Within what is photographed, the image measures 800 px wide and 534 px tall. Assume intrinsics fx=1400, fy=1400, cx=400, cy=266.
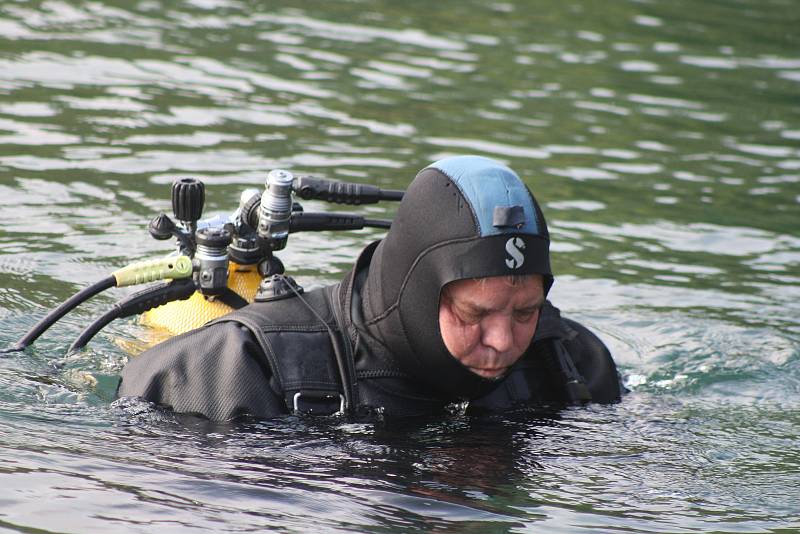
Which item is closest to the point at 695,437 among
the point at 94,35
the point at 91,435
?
the point at 91,435

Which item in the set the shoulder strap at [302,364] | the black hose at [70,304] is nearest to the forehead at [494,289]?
the shoulder strap at [302,364]

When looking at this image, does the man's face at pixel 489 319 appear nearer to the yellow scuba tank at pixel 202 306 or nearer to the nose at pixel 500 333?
the nose at pixel 500 333

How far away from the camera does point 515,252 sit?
4.10 metres

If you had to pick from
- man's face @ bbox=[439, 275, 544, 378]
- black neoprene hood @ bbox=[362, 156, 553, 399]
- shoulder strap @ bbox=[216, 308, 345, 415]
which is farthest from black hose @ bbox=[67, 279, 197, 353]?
man's face @ bbox=[439, 275, 544, 378]

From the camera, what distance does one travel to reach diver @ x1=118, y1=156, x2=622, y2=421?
4.12 meters

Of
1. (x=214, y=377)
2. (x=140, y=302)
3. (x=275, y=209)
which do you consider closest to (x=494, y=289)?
(x=214, y=377)

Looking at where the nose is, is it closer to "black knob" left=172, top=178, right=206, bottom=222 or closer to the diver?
the diver

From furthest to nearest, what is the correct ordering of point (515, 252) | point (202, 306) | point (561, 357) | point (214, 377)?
1. point (202, 306)
2. point (561, 357)
3. point (214, 377)
4. point (515, 252)

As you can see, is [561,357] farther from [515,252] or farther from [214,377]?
[214,377]

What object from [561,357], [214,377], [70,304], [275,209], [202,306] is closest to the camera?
[214,377]

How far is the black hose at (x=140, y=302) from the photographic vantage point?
4.69 metres

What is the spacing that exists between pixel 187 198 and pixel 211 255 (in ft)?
0.78

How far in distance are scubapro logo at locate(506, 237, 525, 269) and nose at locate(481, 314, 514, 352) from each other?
0.16 metres

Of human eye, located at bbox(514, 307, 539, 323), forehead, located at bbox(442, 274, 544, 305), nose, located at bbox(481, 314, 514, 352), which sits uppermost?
forehead, located at bbox(442, 274, 544, 305)
